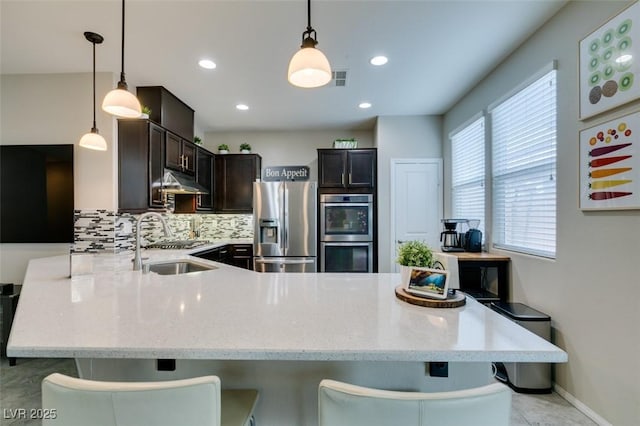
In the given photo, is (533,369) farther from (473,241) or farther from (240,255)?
(240,255)

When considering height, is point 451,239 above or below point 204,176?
below

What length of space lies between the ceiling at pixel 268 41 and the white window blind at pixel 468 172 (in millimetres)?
526

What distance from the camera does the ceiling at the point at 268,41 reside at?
2025 millimetres

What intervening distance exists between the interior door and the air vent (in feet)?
5.14

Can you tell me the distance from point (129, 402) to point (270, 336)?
39 centimetres

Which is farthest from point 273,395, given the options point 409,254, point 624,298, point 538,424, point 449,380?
point 624,298

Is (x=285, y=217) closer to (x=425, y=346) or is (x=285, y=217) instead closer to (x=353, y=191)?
(x=353, y=191)

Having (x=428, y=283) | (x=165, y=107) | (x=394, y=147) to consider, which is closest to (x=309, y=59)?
(x=428, y=283)

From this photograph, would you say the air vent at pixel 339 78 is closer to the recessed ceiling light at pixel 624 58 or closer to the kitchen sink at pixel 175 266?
the recessed ceiling light at pixel 624 58

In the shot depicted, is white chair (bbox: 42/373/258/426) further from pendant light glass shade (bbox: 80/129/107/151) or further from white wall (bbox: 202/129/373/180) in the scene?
white wall (bbox: 202/129/373/180)

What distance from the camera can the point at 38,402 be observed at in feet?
6.45

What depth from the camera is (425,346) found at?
868 mm

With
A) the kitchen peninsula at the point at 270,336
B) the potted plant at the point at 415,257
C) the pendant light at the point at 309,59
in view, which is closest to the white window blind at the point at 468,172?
the potted plant at the point at 415,257

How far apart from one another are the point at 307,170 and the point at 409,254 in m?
3.77
